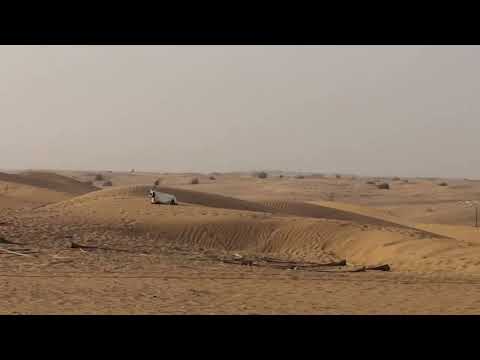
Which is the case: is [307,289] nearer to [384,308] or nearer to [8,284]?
[384,308]

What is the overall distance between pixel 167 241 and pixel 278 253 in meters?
3.30

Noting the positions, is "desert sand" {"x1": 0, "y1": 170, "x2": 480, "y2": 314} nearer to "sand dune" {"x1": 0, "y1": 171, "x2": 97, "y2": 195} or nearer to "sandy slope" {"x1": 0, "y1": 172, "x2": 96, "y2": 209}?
"sandy slope" {"x1": 0, "y1": 172, "x2": 96, "y2": 209}

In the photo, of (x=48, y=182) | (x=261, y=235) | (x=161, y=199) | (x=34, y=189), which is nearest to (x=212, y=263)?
(x=261, y=235)

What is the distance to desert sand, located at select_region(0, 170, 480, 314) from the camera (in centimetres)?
887

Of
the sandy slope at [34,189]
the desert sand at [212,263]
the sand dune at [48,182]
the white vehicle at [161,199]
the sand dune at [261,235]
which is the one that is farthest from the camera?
the sand dune at [48,182]

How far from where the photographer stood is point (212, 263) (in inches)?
528

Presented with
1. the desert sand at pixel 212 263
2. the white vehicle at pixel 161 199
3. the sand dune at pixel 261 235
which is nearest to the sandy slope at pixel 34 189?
the desert sand at pixel 212 263

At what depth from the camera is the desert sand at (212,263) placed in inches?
349

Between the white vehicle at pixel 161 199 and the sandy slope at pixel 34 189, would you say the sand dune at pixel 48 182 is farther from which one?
the white vehicle at pixel 161 199

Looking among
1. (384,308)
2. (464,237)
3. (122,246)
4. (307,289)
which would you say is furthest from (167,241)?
(464,237)

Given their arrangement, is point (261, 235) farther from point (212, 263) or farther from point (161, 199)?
point (161, 199)
